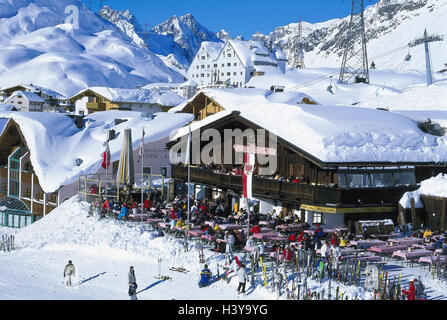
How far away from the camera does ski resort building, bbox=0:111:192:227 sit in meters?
36.2

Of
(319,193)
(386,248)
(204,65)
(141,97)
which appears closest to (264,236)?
(319,193)

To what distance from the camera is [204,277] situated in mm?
18234

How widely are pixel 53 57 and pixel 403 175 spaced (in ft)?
483

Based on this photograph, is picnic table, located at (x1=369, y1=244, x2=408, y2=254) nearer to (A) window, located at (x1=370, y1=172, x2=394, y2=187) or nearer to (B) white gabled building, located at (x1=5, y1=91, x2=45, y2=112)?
(A) window, located at (x1=370, y1=172, x2=394, y2=187)

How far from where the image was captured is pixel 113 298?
17953 millimetres

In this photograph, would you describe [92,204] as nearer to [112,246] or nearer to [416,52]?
[112,246]

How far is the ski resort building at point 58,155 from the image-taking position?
36156 mm

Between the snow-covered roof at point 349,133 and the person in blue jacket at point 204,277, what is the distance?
8344 mm

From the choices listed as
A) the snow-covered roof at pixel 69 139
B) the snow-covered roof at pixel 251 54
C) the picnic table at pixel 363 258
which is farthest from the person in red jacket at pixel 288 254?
the snow-covered roof at pixel 251 54

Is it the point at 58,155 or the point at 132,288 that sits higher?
the point at 58,155

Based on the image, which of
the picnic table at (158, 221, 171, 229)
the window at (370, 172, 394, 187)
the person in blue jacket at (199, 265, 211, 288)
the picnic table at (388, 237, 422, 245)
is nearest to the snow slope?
the person in blue jacket at (199, 265, 211, 288)

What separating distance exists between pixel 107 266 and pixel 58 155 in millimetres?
18382

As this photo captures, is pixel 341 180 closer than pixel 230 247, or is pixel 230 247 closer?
pixel 230 247

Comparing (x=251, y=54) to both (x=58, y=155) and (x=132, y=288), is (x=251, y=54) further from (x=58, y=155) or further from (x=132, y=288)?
(x=132, y=288)
